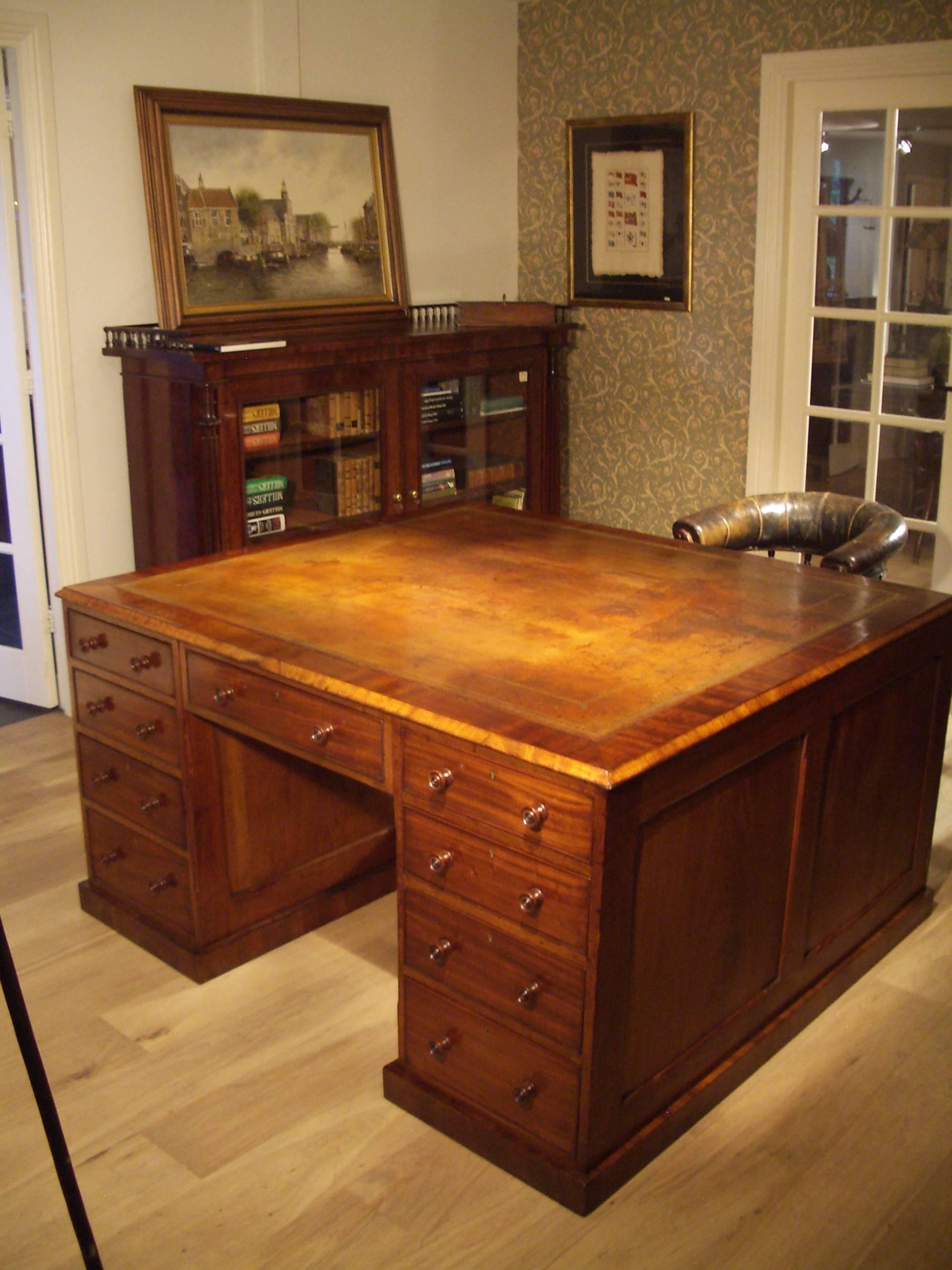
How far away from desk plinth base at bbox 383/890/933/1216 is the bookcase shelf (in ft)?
4.93

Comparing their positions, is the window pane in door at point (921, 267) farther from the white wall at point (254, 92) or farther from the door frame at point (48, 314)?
the door frame at point (48, 314)

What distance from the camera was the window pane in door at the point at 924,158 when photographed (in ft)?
13.5

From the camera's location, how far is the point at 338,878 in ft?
9.82

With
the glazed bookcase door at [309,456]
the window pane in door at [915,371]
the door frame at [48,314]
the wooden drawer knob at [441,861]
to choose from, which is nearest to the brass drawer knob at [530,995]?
the wooden drawer knob at [441,861]

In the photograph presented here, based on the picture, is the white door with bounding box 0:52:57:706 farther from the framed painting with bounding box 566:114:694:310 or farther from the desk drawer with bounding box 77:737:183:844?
the framed painting with bounding box 566:114:694:310

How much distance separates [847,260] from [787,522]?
148 centimetres

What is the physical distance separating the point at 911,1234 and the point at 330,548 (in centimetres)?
180

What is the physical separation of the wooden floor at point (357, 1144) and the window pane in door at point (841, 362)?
7.47ft

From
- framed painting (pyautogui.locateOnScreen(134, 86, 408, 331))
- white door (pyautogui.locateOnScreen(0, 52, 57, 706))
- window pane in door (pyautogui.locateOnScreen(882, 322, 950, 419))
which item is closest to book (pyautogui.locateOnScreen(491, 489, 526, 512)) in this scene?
framed painting (pyautogui.locateOnScreen(134, 86, 408, 331))

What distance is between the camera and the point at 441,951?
7.09ft

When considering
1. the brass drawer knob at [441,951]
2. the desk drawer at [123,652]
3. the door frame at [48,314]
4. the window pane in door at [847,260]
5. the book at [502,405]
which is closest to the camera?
the brass drawer knob at [441,951]

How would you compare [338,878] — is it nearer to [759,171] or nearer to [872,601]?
[872,601]

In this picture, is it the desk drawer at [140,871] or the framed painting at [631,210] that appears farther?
the framed painting at [631,210]

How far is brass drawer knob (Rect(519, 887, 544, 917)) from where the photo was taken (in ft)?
6.50
